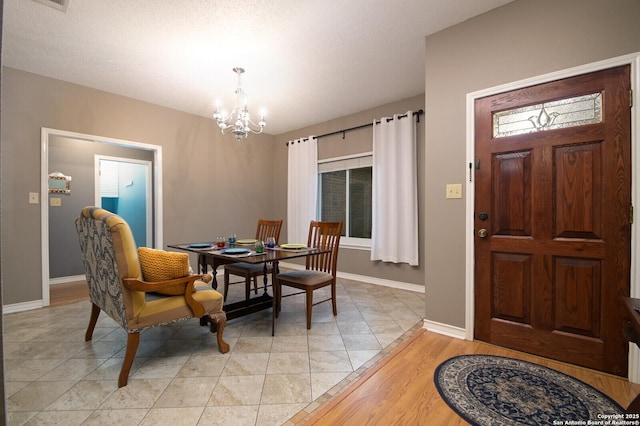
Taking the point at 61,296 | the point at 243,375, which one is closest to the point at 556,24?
the point at 243,375

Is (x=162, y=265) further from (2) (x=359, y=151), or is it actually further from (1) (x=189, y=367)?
(2) (x=359, y=151)

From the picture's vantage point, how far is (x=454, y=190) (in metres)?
2.54

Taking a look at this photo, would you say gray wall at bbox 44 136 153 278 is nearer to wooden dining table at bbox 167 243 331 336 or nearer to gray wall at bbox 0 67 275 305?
gray wall at bbox 0 67 275 305

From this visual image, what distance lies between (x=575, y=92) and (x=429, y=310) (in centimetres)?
196

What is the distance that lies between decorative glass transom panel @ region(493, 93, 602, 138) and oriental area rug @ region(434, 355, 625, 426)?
5.53 feet

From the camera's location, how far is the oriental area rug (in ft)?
5.24

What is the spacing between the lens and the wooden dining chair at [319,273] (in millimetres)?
2708

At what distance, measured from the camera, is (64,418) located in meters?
1.63

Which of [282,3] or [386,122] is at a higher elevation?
[282,3]

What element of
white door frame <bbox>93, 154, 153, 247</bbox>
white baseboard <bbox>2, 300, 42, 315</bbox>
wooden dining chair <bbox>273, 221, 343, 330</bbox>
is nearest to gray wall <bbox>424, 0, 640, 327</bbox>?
wooden dining chair <bbox>273, 221, 343, 330</bbox>

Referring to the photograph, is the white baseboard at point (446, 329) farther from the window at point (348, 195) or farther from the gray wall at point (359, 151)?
the window at point (348, 195)

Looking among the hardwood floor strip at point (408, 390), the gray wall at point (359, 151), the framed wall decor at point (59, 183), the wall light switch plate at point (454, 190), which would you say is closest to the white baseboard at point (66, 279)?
the framed wall decor at point (59, 183)

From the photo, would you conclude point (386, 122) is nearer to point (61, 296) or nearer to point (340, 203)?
point (340, 203)

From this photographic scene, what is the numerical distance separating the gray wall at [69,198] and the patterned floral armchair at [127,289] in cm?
298
